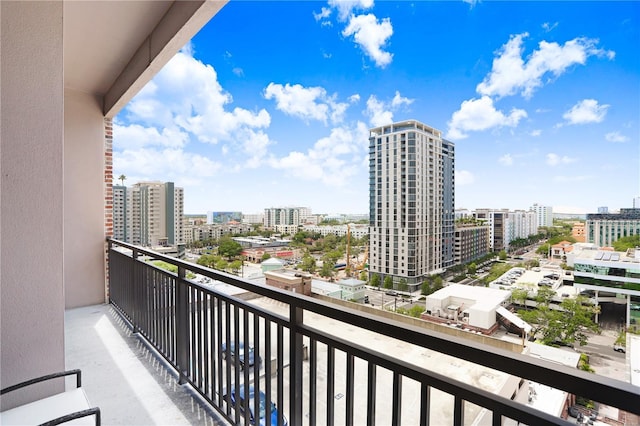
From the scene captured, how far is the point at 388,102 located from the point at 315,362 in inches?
491

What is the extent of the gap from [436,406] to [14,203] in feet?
6.85

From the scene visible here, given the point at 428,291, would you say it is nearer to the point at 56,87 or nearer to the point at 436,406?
the point at 436,406

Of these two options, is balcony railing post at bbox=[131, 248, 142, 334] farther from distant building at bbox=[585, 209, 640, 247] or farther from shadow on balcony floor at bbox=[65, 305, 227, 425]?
distant building at bbox=[585, 209, 640, 247]

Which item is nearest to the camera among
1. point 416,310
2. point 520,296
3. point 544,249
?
point 520,296

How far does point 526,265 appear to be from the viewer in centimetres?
364

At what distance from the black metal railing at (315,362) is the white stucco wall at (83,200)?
73.2 inches

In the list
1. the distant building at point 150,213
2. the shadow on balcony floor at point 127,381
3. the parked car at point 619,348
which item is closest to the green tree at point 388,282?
the parked car at point 619,348

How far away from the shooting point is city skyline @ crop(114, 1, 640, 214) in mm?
4863

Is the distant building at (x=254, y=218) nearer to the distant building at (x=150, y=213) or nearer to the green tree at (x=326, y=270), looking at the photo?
the distant building at (x=150, y=213)

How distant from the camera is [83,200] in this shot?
3971mm

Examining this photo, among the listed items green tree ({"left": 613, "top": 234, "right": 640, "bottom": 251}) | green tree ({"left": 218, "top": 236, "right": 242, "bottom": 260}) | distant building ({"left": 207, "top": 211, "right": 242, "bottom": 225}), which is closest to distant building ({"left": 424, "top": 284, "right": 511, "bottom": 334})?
green tree ({"left": 613, "top": 234, "right": 640, "bottom": 251})

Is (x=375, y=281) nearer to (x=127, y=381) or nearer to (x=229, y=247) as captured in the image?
(x=229, y=247)

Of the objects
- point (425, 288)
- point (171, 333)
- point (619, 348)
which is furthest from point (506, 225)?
point (171, 333)

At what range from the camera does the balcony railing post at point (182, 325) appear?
1990mm
